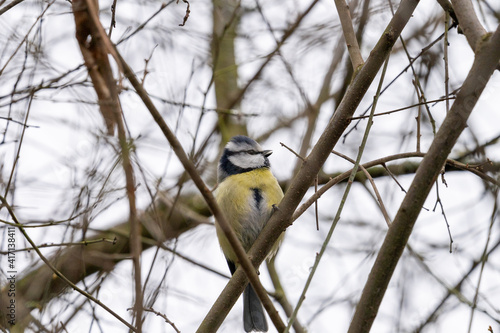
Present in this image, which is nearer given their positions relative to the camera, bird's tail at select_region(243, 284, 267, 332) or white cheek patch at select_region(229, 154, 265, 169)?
bird's tail at select_region(243, 284, 267, 332)

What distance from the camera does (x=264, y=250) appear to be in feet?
9.77

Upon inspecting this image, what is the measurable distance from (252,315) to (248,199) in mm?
944

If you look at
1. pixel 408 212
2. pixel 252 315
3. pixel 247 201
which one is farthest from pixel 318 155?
pixel 252 315

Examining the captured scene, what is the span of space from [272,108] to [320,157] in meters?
3.72

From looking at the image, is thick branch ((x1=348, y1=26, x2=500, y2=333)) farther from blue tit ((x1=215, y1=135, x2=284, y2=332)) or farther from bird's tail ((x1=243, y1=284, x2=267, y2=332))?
bird's tail ((x1=243, y1=284, x2=267, y2=332))

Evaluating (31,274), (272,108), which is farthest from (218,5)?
(31,274)

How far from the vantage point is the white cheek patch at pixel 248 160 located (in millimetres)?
4543

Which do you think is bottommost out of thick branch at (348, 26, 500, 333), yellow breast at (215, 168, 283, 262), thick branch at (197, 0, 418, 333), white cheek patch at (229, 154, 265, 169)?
thick branch at (348, 26, 500, 333)

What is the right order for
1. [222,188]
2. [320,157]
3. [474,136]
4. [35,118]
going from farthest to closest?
[474,136] < [222,188] < [35,118] < [320,157]

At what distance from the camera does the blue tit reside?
13.8 feet

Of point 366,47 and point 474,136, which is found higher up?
point 366,47

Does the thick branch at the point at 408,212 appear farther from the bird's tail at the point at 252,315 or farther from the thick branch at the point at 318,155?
the bird's tail at the point at 252,315

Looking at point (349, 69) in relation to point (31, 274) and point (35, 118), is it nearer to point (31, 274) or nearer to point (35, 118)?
point (35, 118)

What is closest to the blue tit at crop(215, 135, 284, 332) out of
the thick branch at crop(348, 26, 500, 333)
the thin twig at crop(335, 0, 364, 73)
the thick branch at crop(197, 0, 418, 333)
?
the thick branch at crop(197, 0, 418, 333)
